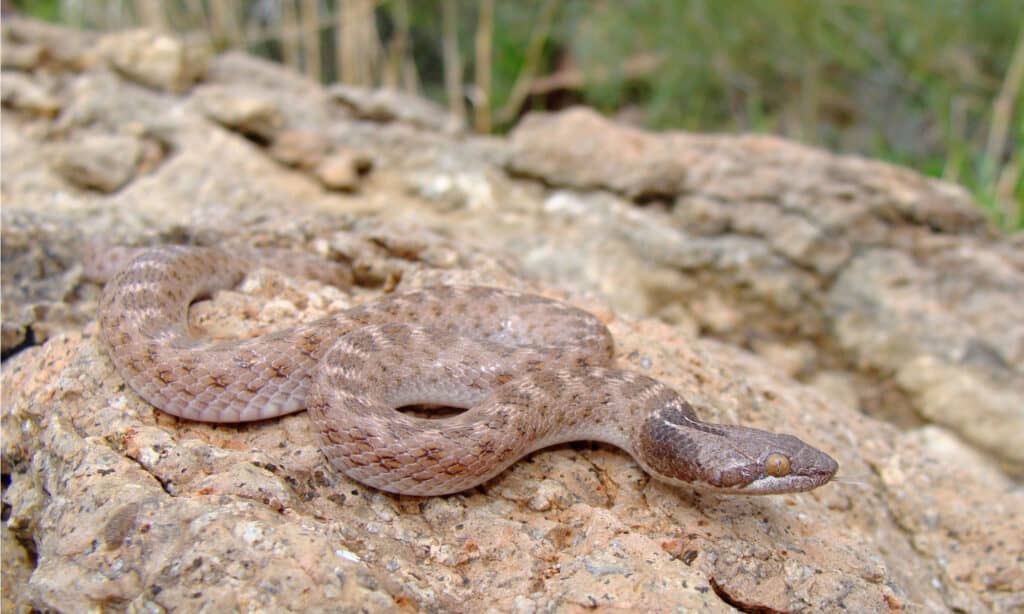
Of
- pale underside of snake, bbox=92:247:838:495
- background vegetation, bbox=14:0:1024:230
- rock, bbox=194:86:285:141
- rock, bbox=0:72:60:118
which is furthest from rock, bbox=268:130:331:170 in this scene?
background vegetation, bbox=14:0:1024:230

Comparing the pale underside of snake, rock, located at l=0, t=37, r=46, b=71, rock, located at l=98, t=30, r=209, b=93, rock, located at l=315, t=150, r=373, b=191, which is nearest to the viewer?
the pale underside of snake

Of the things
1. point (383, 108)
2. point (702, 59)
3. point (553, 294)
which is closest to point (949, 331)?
point (553, 294)

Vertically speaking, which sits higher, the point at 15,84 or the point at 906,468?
the point at 15,84

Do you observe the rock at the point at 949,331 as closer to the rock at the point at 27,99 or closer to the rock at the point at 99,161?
the rock at the point at 99,161

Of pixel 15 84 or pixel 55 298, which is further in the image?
pixel 15 84

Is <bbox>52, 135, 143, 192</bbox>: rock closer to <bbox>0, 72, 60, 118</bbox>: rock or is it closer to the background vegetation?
<bbox>0, 72, 60, 118</bbox>: rock

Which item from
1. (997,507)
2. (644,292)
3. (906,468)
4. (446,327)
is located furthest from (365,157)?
(997,507)

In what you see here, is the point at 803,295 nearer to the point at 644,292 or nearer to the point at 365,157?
the point at 644,292

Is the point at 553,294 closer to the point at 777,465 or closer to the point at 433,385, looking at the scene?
the point at 433,385
